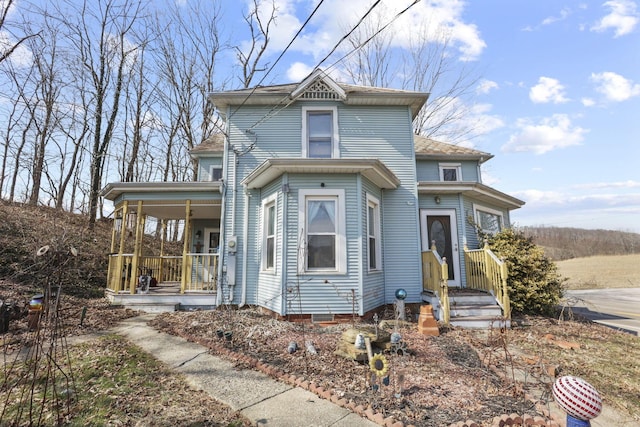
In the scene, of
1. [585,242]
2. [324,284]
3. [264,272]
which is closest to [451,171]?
[324,284]

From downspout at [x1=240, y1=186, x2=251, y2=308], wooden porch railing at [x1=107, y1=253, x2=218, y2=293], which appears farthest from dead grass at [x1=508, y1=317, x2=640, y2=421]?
wooden porch railing at [x1=107, y1=253, x2=218, y2=293]

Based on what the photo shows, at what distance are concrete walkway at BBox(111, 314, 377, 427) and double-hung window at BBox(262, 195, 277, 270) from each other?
109 inches

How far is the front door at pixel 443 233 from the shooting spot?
29.0ft

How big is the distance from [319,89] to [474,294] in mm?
6894

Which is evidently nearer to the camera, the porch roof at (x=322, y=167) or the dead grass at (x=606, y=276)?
the porch roof at (x=322, y=167)

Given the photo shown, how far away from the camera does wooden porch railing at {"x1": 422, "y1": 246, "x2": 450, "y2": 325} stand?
22.0ft

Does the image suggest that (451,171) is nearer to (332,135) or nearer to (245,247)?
(332,135)

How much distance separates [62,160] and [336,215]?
2002 cm

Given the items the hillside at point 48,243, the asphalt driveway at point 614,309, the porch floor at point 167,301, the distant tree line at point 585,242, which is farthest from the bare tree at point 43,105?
the distant tree line at point 585,242

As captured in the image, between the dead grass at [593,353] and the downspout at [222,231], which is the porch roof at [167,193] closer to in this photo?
the downspout at [222,231]

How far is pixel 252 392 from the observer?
3.54 meters

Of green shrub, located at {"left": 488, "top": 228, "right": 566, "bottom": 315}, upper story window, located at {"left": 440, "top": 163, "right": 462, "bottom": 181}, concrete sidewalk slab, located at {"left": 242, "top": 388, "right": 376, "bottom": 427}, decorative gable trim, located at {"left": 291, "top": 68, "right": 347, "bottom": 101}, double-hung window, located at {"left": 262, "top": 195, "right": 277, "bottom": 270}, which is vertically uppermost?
decorative gable trim, located at {"left": 291, "top": 68, "right": 347, "bottom": 101}

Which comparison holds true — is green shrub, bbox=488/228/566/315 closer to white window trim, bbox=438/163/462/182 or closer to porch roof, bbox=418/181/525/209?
porch roof, bbox=418/181/525/209

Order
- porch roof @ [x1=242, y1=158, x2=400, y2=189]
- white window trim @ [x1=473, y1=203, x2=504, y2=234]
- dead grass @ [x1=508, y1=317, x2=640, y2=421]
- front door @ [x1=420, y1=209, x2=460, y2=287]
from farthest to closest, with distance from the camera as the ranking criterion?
1. white window trim @ [x1=473, y1=203, x2=504, y2=234]
2. front door @ [x1=420, y1=209, x2=460, y2=287]
3. porch roof @ [x1=242, y1=158, x2=400, y2=189]
4. dead grass @ [x1=508, y1=317, x2=640, y2=421]
